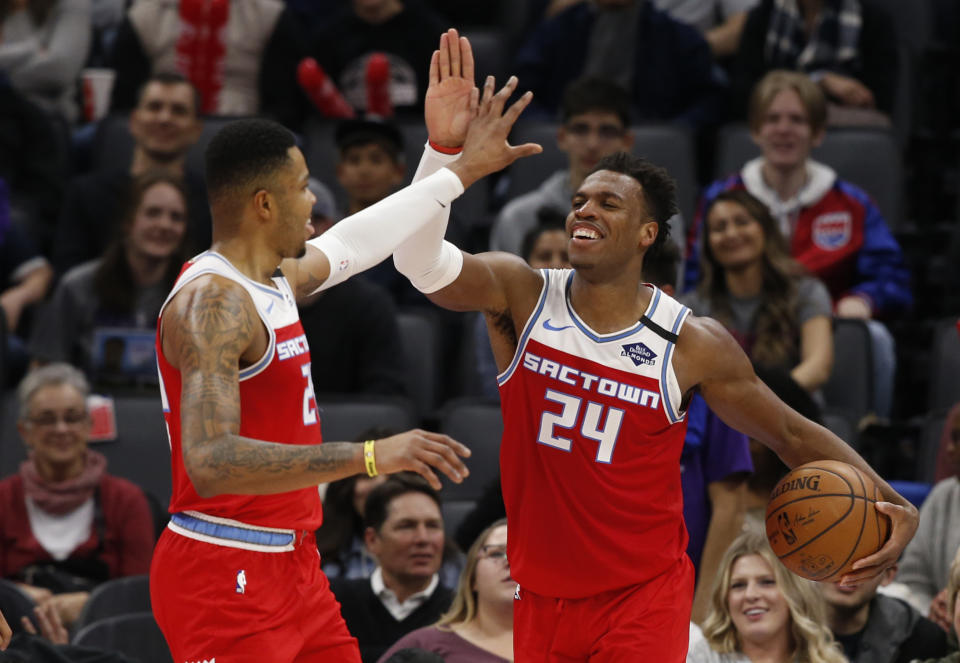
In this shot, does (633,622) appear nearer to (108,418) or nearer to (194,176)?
(108,418)

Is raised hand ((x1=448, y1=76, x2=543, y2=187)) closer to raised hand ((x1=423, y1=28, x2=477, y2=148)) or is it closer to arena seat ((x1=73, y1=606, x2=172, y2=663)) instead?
raised hand ((x1=423, y1=28, x2=477, y2=148))

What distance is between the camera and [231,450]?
347cm

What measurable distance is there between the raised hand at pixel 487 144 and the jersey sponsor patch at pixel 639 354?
65 centimetres

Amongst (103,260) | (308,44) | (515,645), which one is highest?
(308,44)

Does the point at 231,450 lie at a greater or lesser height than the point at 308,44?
lesser

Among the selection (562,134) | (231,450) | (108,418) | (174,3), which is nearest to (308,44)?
(174,3)

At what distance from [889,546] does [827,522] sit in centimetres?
21

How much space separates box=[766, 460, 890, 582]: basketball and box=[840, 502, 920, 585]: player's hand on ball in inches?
0.8

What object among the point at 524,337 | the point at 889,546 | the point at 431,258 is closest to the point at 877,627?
the point at 889,546

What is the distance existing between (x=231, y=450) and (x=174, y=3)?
600cm

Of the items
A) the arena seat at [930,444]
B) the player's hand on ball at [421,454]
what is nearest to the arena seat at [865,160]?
the arena seat at [930,444]

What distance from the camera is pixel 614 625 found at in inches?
163

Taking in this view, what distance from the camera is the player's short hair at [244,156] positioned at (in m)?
3.91

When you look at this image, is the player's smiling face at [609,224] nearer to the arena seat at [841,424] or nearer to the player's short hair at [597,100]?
the arena seat at [841,424]
